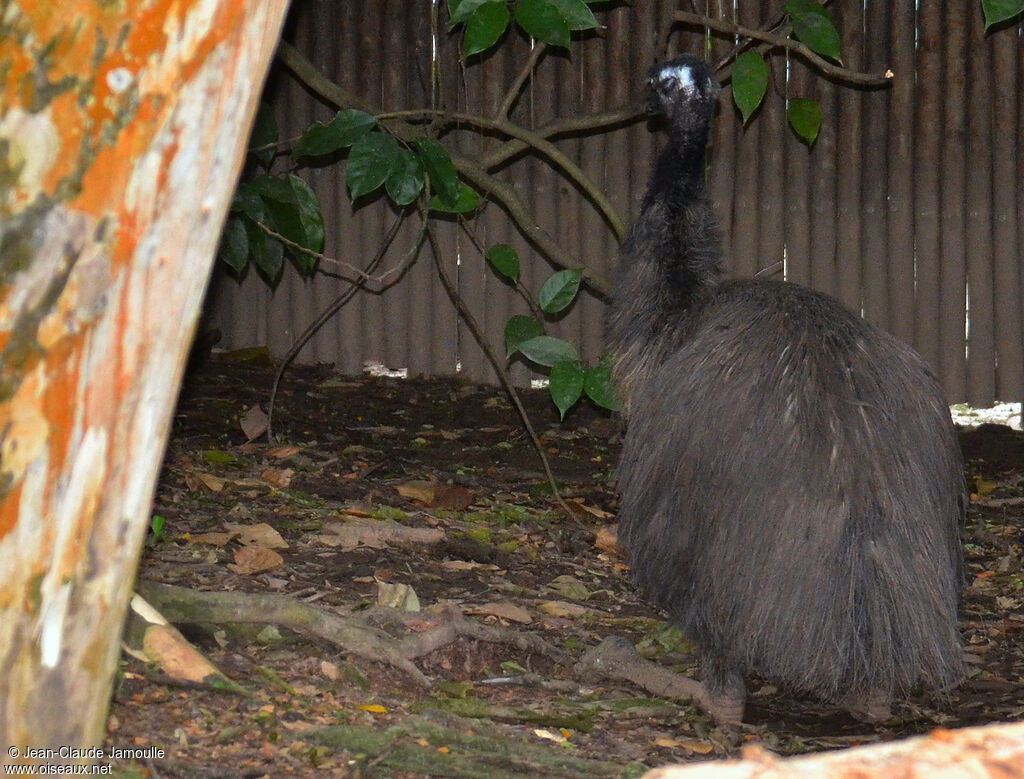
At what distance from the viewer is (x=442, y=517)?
562 centimetres

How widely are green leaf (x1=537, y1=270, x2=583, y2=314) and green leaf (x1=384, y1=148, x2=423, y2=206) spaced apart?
707 mm

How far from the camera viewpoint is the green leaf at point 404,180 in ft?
17.0

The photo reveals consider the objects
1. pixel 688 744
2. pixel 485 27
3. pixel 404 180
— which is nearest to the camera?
pixel 688 744

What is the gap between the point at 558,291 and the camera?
5500mm

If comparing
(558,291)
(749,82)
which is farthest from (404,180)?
(749,82)

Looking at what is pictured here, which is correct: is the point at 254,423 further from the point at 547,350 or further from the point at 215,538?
the point at 215,538

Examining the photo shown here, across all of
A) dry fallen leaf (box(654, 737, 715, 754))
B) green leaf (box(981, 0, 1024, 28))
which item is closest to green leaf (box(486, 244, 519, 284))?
green leaf (box(981, 0, 1024, 28))

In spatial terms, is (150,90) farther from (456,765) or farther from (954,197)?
(954,197)

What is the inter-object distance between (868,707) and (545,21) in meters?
2.86

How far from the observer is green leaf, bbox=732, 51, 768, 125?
539cm

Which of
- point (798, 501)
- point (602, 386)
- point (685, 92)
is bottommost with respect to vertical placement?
point (798, 501)

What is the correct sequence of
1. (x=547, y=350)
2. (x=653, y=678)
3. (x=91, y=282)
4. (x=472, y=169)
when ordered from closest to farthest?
(x=91, y=282) < (x=653, y=678) < (x=547, y=350) < (x=472, y=169)

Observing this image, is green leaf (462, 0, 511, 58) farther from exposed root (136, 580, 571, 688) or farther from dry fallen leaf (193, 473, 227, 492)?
exposed root (136, 580, 571, 688)

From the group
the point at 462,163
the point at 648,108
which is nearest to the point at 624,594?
the point at 648,108
